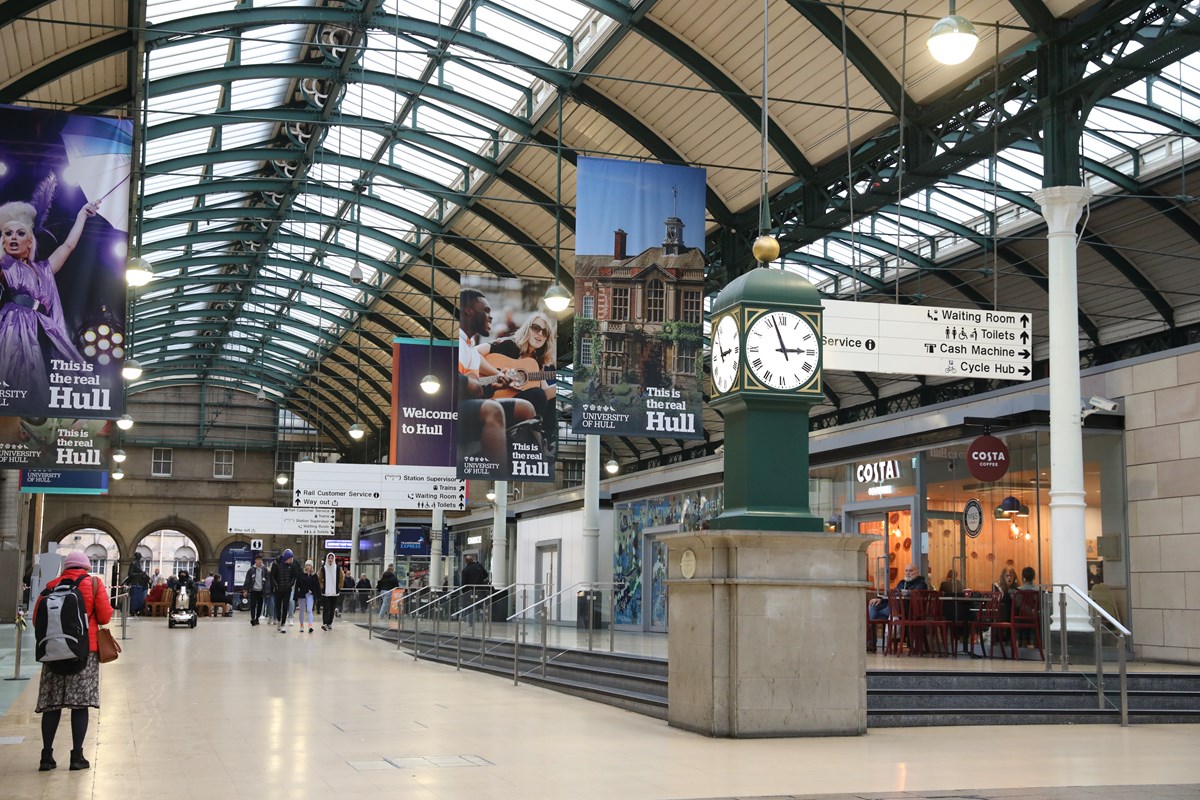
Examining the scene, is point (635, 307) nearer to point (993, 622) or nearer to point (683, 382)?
point (683, 382)

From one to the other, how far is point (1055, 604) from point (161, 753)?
8857 mm

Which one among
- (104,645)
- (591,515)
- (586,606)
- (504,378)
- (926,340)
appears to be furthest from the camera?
(591,515)

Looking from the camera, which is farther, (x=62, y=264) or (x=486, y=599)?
(x=486, y=599)

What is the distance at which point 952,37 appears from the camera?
9.68 metres

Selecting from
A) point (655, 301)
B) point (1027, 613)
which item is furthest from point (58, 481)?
point (1027, 613)

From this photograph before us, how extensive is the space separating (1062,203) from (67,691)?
11.6 metres

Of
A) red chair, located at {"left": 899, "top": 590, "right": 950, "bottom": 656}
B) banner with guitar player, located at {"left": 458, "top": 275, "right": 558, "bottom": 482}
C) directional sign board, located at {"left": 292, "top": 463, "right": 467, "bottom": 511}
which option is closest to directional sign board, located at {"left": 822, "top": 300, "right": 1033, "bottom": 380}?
red chair, located at {"left": 899, "top": 590, "right": 950, "bottom": 656}

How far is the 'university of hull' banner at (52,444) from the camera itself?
19.9 m

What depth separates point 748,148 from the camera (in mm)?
20438

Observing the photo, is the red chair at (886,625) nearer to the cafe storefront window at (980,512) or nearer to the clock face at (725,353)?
the cafe storefront window at (980,512)

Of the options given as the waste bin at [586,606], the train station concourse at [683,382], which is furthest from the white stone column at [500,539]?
the waste bin at [586,606]

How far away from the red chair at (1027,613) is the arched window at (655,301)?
17.9ft

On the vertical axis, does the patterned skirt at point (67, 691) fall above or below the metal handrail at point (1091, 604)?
below

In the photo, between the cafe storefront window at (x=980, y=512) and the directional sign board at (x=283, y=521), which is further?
the directional sign board at (x=283, y=521)
